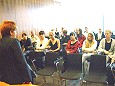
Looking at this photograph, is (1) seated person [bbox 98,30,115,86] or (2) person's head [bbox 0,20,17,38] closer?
(2) person's head [bbox 0,20,17,38]

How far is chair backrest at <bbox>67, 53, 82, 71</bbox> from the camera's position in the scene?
4361mm

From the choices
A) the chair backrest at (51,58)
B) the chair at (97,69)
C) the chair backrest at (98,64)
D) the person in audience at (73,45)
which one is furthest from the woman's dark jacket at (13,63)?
the person in audience at (73,45)

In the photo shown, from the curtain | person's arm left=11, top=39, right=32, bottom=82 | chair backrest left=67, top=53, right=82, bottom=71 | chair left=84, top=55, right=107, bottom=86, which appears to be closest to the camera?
person's arm left=11, top=39, right=32, bottom=82

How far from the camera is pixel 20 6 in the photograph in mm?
8664

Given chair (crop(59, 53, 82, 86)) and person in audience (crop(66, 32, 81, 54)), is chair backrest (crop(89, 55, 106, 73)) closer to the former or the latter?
chair (crop(59, 53, 82, 86))

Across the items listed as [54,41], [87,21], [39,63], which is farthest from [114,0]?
[39,63]

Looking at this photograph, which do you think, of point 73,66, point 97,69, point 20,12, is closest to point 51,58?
point 73,66

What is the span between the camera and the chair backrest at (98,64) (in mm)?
4070

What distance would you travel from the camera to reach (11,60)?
7.72 ft

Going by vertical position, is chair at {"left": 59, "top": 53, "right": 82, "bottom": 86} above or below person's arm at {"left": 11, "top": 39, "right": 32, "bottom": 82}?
below

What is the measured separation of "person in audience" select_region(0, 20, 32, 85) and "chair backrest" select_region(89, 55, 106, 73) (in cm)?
214

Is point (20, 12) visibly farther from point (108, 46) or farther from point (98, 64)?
point (98, 64)

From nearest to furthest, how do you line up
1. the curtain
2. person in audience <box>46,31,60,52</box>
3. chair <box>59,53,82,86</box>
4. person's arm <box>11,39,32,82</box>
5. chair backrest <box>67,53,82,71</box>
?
1. person's arm <box>11,39,32,82</box>
2. chair <box>59,53,82,86</box>
3. chair backrest <box>67,53,82,71</box>
4. person in audience <box>46,31,60,52</box>
5. the curtain

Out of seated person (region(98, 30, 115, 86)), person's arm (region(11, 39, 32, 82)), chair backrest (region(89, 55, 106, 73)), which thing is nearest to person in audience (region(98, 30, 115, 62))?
seated person (region(98, 30, 115, 86))
